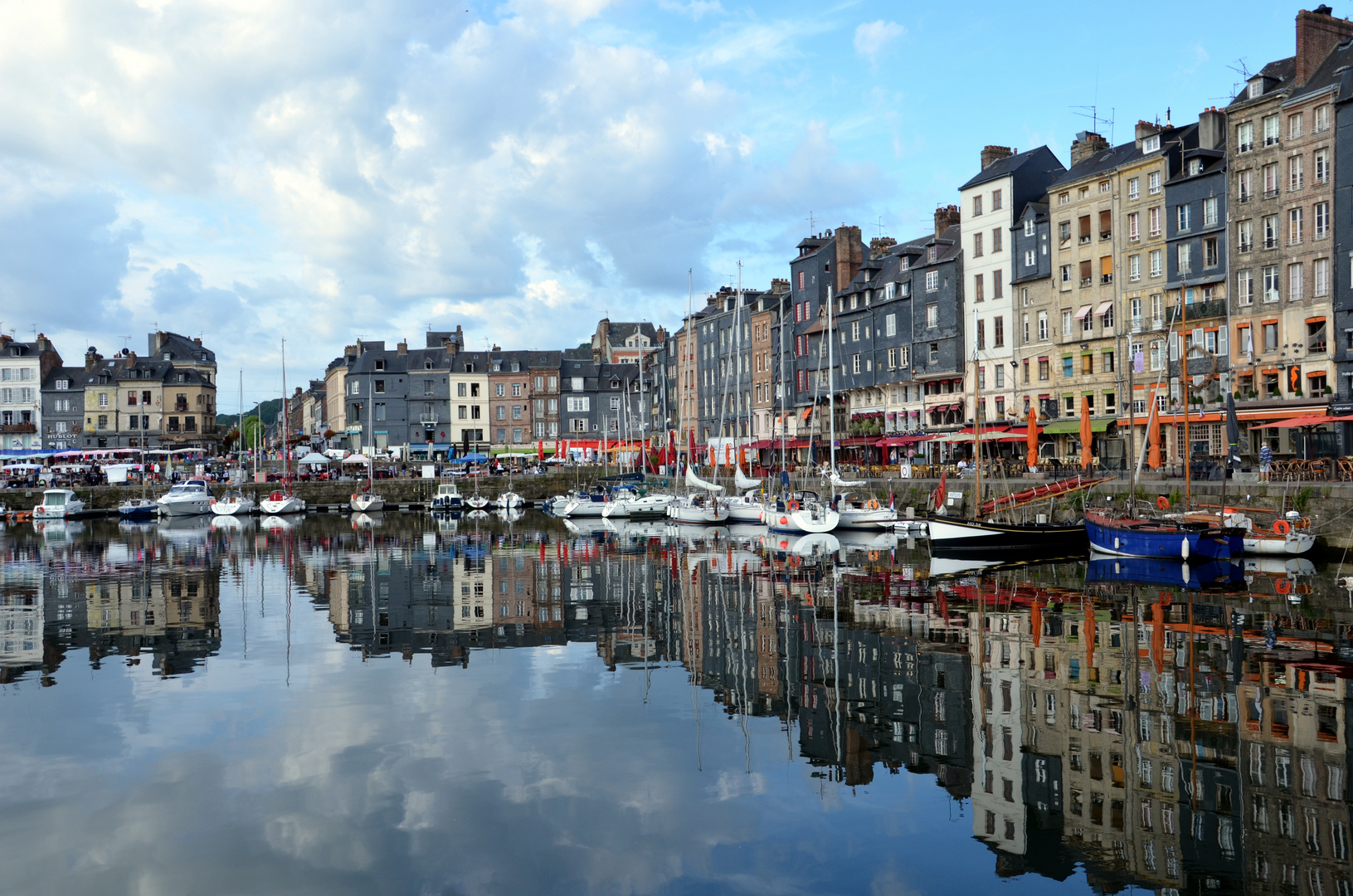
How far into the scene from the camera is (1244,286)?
166 ft

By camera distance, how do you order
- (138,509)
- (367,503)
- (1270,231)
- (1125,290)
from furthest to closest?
(367,503)
(138,509)
(1125,290)
(1270,231)

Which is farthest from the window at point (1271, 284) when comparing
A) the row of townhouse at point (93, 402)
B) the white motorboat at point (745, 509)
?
the row of townhouse at point (93, 402)

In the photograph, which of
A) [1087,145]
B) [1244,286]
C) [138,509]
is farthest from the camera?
[138,509]

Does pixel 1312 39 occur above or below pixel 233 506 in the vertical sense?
above

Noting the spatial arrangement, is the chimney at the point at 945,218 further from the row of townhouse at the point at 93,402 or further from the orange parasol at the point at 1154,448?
the row of townhouse at the point at 93,402

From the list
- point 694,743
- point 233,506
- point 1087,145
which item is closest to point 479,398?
point 233,506

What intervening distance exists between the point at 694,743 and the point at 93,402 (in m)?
114

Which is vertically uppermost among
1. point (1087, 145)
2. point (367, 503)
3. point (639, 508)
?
point (1087, 145)

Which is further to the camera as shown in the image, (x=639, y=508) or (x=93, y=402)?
(x=93, y=402)

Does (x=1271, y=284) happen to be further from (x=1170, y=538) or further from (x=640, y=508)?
(x=640, y=508)

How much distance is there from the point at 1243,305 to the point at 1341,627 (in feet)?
110

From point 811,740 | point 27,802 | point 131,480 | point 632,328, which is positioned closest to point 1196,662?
point 811,740

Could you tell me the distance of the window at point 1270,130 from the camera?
48969 millimetres

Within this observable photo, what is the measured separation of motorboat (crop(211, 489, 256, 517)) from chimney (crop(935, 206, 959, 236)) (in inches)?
2097
